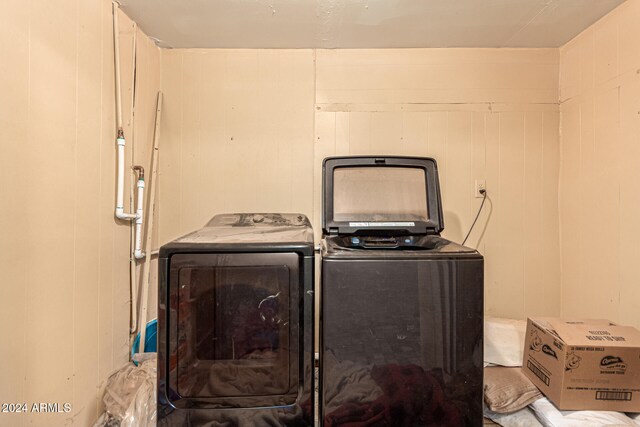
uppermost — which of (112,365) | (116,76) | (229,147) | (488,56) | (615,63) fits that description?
(488,56)

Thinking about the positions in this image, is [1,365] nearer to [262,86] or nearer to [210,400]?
[210,400]

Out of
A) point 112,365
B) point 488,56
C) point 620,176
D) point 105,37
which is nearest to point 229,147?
point 105,37

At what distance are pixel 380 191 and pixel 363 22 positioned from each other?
0.93m

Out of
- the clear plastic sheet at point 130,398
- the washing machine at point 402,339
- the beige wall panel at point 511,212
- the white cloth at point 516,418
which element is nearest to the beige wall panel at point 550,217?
the beige wall panel at point 511,212

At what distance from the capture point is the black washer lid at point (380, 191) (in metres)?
1.43

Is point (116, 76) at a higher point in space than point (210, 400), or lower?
higher

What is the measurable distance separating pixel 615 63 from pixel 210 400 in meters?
2.42

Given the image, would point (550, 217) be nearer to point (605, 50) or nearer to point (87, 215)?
point (605, 50)

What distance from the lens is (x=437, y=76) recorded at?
5.96ft

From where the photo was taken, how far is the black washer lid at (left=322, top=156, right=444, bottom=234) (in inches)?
56.2

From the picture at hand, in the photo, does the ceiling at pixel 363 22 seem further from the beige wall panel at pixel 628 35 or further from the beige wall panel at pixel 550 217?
the beige wall panel at pixel 550 217

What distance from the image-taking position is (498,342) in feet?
4.92

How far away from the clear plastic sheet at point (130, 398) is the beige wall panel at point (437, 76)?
1774 millimetres

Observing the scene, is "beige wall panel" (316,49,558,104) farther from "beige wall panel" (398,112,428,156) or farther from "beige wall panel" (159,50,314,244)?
"beige wall panel" (159,50,314,244)
